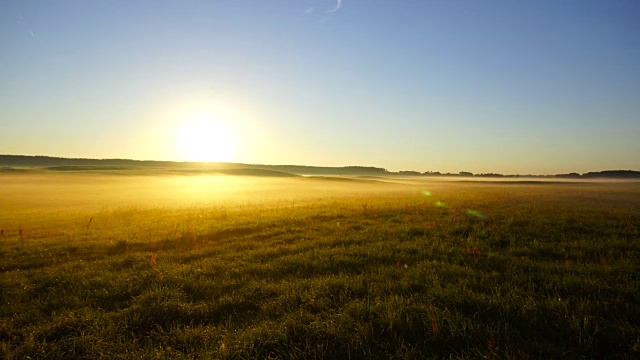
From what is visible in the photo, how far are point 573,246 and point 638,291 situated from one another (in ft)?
14.1

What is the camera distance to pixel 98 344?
5.07 meters

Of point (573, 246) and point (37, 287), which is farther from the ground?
point (573, 246)

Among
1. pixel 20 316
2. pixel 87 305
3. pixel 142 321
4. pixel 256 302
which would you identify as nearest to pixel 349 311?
pixel 256 302

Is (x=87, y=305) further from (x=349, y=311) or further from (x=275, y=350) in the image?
(x=349, y=311)

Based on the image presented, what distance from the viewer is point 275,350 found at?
4.82 metres

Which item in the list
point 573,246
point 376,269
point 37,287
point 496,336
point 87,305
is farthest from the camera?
point 573,246

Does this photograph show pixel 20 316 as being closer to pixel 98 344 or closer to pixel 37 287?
A: pixel 37 287

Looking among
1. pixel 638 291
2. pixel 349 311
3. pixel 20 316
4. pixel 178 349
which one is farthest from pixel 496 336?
pixel 20 316

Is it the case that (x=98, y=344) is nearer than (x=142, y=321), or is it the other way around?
(x=98, y=344)

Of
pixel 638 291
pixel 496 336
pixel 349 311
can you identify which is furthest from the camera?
pixel 638 291

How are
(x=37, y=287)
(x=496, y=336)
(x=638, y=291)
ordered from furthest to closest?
(x=37, y=287) → (x=638, y=291) → (x=496, y=336)

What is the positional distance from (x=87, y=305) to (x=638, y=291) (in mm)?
10735

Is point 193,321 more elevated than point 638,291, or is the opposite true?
point 638,291

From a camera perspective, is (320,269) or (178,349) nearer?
(178,349)
